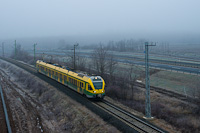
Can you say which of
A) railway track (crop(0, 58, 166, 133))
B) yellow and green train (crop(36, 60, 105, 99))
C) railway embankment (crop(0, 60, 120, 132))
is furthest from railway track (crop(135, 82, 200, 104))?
railway embankment (crop(0, 60, 120, 132))

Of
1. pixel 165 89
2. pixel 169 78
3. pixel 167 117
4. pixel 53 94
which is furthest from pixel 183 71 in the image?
pixel 53 94

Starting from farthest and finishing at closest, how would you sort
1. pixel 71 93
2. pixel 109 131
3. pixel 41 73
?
pixel 41 73
pixel 71 93
pixel 109 131

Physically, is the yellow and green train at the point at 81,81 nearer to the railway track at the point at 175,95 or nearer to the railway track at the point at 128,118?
the railway track at the point at 128,118

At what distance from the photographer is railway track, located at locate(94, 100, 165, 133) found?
Result: 15.4 metres

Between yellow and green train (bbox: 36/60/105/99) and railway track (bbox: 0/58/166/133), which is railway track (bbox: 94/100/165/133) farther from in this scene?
yellow and green train (bbox: 36/60/105/99)

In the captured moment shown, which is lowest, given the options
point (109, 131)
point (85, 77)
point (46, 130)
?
point (46, 130)

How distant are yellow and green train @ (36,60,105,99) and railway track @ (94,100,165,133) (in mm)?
1352

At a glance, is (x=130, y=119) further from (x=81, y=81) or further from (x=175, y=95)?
(x=175, y=95)

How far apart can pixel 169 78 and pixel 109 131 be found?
26.8 metres

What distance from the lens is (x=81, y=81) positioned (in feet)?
79.0

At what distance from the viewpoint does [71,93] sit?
2666 cm

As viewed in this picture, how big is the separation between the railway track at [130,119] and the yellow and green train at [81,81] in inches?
53.2

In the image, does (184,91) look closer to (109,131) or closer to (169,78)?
(169,78)

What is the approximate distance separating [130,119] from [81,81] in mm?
8629
